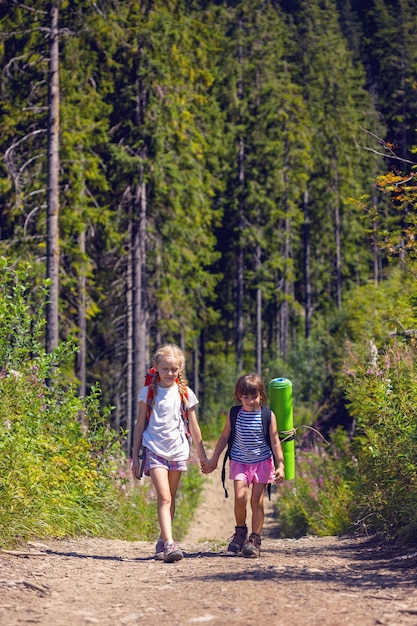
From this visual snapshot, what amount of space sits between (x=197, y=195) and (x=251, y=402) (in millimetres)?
20700

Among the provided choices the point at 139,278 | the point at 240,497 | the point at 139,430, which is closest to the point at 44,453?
the point at 139,430

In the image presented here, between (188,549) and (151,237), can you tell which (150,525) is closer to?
(188,549)

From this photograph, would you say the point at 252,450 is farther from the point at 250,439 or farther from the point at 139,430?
the point at 139,430

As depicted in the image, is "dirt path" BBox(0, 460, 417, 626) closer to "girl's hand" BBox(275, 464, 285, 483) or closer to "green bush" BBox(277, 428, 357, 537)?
"girl's hand" BBox(275, 464, 285, 483)

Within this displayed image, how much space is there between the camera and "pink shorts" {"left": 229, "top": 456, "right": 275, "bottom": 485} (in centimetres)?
810

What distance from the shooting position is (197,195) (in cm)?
2833

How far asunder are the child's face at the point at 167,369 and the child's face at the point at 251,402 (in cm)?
60

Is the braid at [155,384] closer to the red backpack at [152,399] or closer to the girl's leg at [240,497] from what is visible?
the red backpack at [152,399]

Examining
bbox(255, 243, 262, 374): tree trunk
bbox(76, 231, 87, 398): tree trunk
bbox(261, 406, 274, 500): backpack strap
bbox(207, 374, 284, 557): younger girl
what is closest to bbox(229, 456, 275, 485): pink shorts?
bbox(207, 374, 284, 557): younger girl

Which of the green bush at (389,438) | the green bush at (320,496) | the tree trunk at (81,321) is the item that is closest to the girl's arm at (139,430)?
the green bush at (389,438)

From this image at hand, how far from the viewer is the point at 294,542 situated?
10227 mm

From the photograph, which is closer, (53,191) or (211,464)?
(211,464)

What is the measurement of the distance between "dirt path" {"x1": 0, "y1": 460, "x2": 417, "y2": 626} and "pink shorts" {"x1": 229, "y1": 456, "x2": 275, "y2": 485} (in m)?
0.64

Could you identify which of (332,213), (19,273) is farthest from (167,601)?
(332,213)
